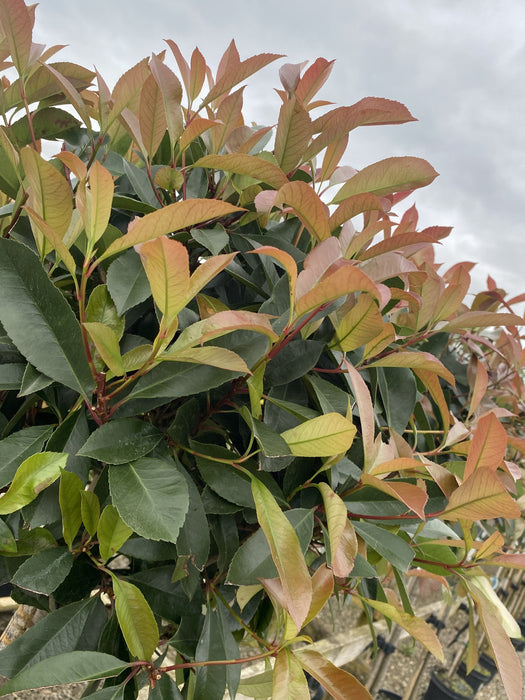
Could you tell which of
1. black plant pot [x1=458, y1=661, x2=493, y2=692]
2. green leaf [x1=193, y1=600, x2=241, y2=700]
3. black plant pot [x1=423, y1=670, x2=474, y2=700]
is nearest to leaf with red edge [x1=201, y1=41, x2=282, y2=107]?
green leaf [x1=193, y1=600, x2=241, y2=700]

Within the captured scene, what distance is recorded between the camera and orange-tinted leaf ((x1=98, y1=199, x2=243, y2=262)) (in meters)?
0.37

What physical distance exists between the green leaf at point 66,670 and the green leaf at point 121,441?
0.52 ft

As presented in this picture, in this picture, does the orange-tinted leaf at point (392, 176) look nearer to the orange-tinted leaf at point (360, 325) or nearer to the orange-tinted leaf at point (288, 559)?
the orange-tinted leaf at point (360, 325)

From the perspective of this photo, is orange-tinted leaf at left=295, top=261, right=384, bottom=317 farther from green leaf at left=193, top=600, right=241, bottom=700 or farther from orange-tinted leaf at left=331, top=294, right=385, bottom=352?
green leaf at left=193, top=600, right=241, bottom=700

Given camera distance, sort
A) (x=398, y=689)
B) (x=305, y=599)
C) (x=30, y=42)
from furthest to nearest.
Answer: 1. (x=398, y=689)
2. (x=30, y=42)
3. (x=305, y=599)

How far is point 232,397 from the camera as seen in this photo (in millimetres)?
501

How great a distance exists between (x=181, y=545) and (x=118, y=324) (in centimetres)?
19

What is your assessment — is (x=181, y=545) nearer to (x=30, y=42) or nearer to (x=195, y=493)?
(x=195, y=493)

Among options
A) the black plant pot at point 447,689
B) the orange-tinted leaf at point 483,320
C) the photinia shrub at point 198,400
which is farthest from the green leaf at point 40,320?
the black plant pot at point 447,689

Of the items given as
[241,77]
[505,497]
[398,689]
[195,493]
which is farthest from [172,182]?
[398,689]

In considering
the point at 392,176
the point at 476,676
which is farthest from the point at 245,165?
the point at 476,676

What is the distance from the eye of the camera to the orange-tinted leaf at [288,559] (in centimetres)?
37

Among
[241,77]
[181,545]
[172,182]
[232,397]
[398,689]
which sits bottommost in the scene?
[398,689]

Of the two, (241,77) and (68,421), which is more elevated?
(241,77)
